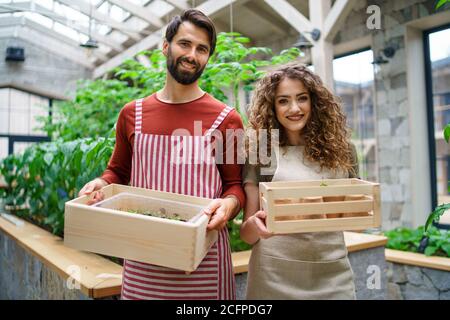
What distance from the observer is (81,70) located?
26.4ft

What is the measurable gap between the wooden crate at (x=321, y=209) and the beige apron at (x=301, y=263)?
0.17m

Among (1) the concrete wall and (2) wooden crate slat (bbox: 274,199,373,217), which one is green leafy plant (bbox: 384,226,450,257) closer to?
(2) wooden crate slat (bbox: 274,199,373,217)

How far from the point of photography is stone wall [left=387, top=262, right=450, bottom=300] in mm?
2467

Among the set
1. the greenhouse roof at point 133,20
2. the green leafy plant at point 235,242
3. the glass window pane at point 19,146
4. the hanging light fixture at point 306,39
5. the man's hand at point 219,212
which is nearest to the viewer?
the man's hand at point 219,212

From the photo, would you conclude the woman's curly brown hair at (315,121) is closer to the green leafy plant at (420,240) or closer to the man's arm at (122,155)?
the man's arm at (122,155)

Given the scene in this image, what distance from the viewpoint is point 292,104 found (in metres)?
1.17

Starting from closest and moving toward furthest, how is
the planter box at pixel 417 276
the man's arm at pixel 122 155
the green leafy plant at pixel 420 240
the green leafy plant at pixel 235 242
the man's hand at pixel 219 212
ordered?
the man's hand at pixel 219 212, the man's arm at pixel 122 155, the green leafy plant at pixel 235 242, the planter box at pixel 417 276, the green leafy plant at pixel 420 240

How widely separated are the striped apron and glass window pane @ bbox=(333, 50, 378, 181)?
312 centimetres

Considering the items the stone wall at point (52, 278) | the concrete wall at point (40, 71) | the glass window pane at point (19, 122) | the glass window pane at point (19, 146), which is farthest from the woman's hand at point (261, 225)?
the glass window pane at point (19, 122)

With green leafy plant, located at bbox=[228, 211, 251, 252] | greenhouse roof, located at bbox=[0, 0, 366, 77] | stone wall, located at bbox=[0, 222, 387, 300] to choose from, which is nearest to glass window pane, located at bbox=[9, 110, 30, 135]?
greenhouse roof, located at bbox=[0, 0, 366, 77]

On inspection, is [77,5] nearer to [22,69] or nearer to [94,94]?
[94,94]

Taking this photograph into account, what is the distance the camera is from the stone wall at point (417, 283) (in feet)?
8.09
